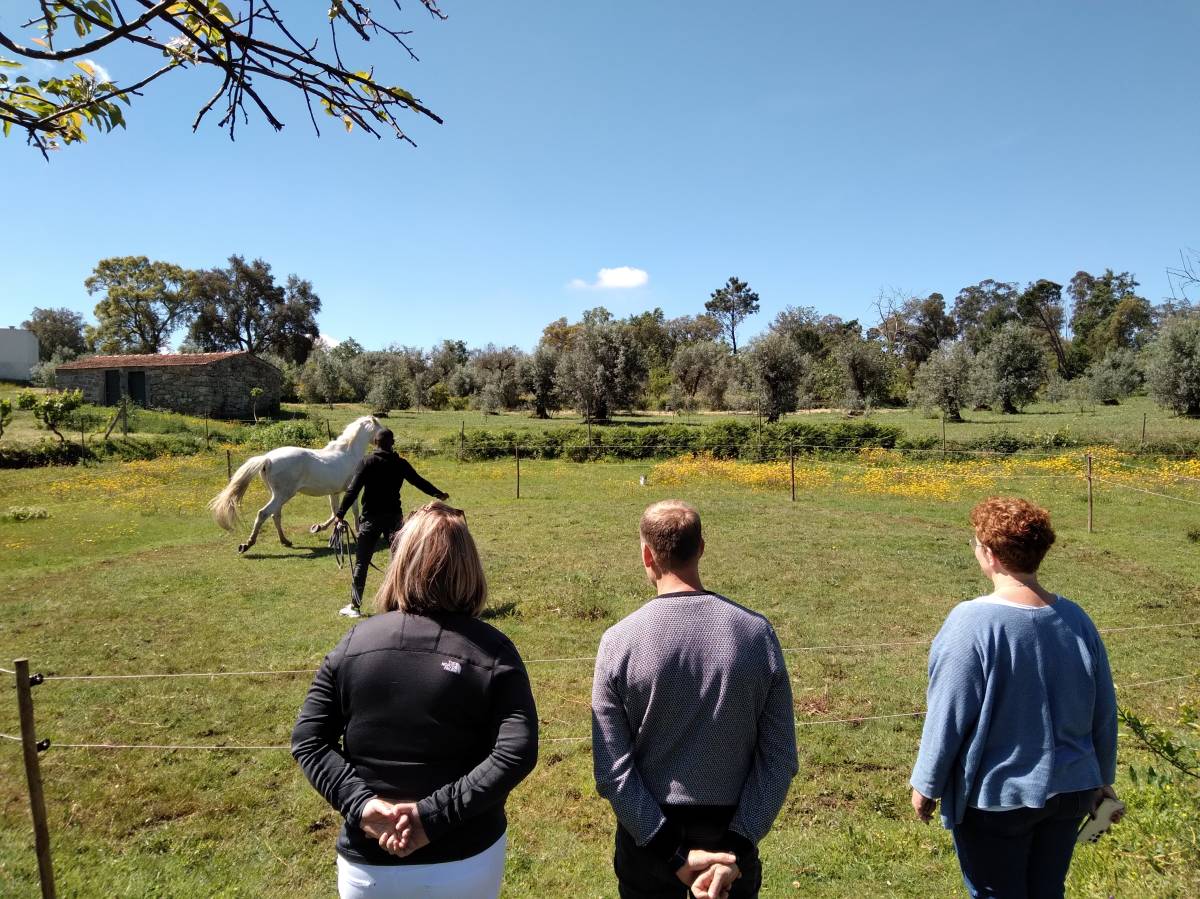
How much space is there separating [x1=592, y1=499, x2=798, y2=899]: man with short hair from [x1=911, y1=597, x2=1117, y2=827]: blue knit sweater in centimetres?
57

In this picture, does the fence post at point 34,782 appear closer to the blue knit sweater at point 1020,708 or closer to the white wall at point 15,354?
the blue knit sweater at point 1020,708

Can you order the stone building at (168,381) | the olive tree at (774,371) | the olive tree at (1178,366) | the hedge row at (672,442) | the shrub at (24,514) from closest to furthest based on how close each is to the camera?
the shrub at (24,514) → the hedge row at (672,442) → the olive tree at (1178,366) → the olive tree at (774,371) → the stone building at (168,381)

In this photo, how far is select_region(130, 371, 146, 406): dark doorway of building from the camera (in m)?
31.8

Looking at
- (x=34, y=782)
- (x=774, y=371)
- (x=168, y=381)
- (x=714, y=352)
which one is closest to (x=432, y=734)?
(x=34, y=782)

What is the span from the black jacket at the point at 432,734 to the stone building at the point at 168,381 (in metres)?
34.4

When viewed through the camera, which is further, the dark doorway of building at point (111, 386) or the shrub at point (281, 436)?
the dark doorway of building at point (111, 386)

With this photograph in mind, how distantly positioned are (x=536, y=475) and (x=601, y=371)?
1615cm

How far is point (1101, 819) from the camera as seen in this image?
216cm

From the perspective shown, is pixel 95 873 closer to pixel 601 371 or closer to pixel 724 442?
pixel 724 442

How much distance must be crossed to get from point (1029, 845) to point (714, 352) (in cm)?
5424

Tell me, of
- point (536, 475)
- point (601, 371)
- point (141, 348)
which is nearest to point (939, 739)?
point (536, 475)

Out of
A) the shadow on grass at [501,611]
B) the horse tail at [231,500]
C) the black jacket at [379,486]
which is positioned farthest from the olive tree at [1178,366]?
the horse tail at [231,500]

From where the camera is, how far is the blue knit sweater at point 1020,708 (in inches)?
81.7

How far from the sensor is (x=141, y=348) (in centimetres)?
5234
